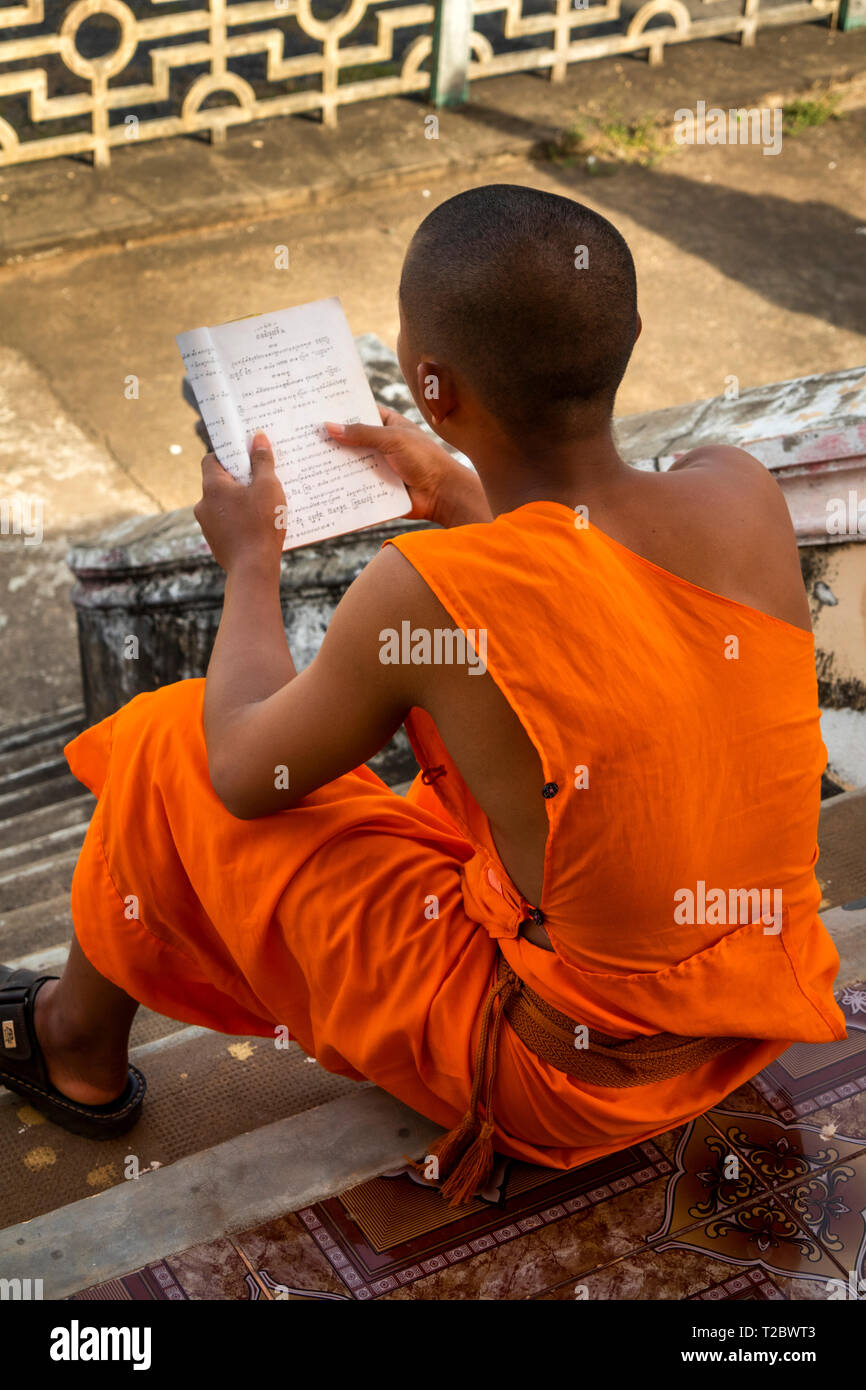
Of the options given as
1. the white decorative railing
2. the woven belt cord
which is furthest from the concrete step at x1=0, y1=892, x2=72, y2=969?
the white decorative railing

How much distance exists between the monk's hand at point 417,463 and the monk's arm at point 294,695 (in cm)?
26

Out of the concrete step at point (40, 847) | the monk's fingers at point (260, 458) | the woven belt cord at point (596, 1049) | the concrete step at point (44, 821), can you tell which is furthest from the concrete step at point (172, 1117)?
the concrete step at point (44, 821)

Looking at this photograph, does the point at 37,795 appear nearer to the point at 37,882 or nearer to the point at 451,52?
the point at 37,882

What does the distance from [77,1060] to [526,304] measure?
1294 mm

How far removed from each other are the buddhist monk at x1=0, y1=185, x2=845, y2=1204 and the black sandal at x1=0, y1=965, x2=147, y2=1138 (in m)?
0.14

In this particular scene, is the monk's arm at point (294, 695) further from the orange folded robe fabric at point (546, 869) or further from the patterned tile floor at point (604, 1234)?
the patterned tile floor at point (604, 1234)

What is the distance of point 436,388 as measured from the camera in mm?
Result: 1583

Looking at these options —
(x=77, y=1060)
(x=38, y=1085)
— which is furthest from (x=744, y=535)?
(x=38, y=1085)

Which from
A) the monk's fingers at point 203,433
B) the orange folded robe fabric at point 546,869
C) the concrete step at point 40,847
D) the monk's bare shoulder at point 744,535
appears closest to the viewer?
the orange folded robe fabric at point 546,869

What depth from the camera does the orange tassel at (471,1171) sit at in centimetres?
184

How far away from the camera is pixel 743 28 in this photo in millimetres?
8469

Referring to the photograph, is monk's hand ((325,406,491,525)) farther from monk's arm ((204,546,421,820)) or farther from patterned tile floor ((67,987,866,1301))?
patterned tile floor ((67,987,866,1301))

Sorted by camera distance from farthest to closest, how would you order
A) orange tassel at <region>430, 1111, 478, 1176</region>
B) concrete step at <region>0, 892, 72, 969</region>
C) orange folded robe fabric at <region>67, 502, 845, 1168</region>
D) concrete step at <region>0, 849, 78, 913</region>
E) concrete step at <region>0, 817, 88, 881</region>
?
1. concrete step at <region>0, 817, 88, 881</region>
2. concrete step at <region>0, 849, 78, 913</region>
3. concrete step at <region>0, 892, 72, 969</region>
4. orange tassel at <region>430, 1111, 478, 1176</region>
5. orange folded robe fabric at <region>67, 502, 845, 1168</region>

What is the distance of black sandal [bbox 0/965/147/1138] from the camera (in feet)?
6.94
